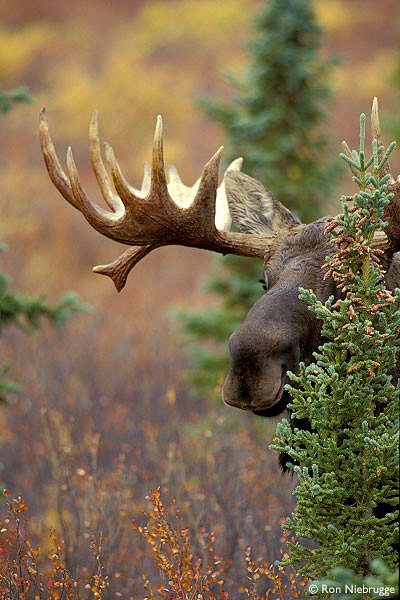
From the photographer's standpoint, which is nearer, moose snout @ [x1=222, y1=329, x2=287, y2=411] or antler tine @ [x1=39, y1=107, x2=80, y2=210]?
moose snout @ [x1=222, y1=329, x2=287, y2=411]

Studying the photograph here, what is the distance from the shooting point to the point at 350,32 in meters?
26.8

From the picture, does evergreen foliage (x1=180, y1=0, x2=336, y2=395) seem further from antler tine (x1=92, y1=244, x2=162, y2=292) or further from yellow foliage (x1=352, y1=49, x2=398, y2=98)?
yellow foliage (x1=352, y1=49, x2=398, y2=98)

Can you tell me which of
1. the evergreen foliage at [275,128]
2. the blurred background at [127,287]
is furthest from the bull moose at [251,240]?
the evergreen foliage at [275,128]

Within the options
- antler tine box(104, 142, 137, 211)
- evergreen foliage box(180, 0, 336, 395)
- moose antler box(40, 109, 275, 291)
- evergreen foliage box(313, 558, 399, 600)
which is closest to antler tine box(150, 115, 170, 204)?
moose antler box(40, 109, 275, 291)

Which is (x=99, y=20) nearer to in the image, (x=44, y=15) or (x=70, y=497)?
(x=44, y=15)

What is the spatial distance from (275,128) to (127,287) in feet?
19.5

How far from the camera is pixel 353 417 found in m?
2.88

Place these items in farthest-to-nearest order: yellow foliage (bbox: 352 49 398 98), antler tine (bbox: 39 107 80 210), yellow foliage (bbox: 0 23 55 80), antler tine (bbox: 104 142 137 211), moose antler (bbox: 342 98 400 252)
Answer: yellow foliage (bbox: 0 23 55 80), yellow foliage (bbox: 352 49 398 98), antler tine (bbox: 39 107 80 210), antler tine (bbox: 104 142 137 211), moose antler (bbox: 342 98 400 252)

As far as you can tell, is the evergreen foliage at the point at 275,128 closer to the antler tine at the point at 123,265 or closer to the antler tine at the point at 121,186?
the antler tine at the point at 123,265

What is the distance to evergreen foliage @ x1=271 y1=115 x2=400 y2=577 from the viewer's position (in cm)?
277

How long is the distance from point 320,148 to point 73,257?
8.37 m

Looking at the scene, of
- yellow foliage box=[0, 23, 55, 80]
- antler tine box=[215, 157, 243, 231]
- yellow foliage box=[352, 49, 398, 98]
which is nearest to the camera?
antler tine box=[215, 157, 243, 231]

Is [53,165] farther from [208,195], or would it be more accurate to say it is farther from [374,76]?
[374,76]

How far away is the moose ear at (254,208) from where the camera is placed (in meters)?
4.11
